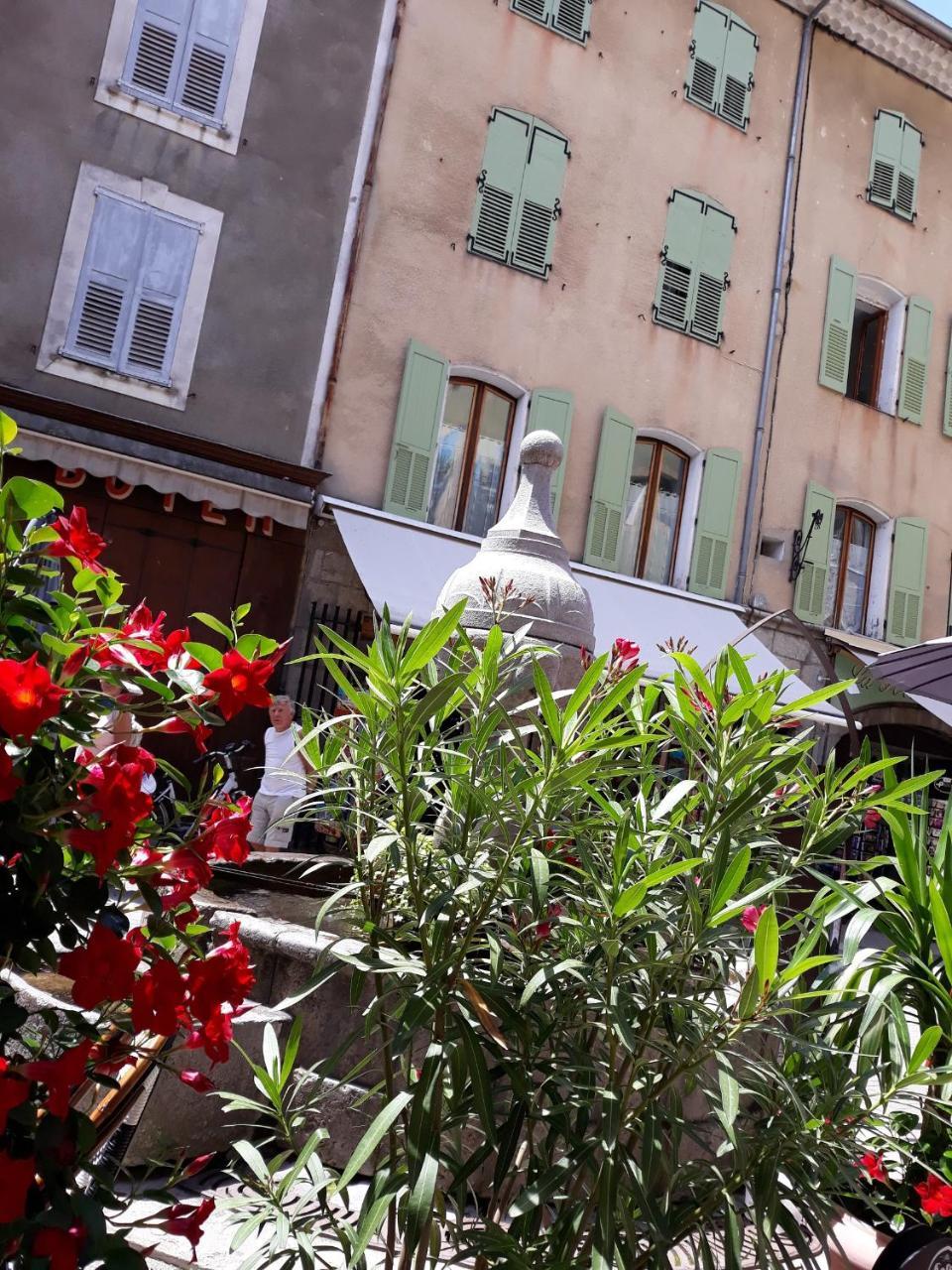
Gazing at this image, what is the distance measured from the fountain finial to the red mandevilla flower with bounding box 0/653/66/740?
10.4 feet

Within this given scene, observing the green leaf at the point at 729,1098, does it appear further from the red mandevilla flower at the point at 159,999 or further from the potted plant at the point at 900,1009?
the red mandevilla flower at the point at 159,999

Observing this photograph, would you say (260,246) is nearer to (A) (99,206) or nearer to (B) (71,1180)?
(A) (99,206)

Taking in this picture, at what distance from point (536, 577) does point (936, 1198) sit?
2870mm

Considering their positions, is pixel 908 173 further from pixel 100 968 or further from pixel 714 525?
pixel 100 968

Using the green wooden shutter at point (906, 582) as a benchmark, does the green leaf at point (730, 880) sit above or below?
below

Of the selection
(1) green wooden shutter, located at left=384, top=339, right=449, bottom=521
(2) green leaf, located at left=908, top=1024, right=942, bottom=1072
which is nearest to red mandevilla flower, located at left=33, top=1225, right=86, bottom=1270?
(2) green leaf, located at left=908, top=1024, right=942, bottom=1072

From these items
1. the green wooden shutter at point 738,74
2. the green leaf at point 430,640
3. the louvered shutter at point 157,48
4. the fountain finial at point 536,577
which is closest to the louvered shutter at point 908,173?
the green wooden shutter at point 738,74

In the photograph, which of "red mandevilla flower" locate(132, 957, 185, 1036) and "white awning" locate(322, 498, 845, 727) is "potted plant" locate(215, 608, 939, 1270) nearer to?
"red mandevilla flower" locate(132, 957, 185, 1036)

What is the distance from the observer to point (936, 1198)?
2205 mm

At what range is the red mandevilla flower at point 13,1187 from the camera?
1121mm

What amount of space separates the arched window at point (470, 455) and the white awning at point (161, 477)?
5.73 ft

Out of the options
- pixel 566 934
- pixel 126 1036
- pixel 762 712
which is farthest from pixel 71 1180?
pixel 762 712

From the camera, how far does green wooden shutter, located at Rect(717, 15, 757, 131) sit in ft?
43.8

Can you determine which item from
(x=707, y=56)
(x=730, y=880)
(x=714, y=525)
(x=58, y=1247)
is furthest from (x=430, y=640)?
(x=707, y=56)
